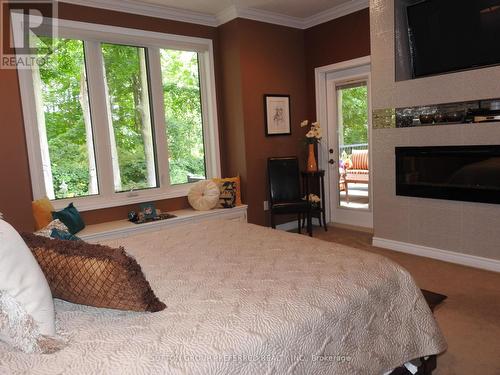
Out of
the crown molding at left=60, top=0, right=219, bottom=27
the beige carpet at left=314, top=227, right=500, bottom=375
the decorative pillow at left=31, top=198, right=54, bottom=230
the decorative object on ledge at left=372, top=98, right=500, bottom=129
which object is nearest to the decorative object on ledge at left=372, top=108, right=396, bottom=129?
the decorative object on ledge at left=372, top=98, right=500, bottom=129

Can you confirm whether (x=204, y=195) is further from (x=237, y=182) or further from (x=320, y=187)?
(x=320, y=187)

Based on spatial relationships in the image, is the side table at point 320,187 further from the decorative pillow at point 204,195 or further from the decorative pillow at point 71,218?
the decorative pillow at point 71,218

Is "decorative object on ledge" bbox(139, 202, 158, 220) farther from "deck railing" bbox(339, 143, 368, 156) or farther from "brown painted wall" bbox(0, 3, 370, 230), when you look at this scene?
"deck railing" bbox(339, 143, 368, 156)

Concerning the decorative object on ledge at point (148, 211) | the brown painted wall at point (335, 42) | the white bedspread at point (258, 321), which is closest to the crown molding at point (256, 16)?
the brown painted wall at point (335, 42)

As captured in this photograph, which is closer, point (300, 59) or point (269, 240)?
point (269, 240)

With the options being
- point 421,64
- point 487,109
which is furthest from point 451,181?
point 421,64

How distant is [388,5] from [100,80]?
305 cm

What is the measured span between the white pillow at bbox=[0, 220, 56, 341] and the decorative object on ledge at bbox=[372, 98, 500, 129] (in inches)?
134

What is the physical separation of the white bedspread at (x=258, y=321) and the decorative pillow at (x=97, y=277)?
0.21 feet

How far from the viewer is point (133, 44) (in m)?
4.18

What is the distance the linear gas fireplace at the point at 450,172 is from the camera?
3.16 metres

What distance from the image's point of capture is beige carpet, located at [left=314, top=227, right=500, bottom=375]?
2.01 metres

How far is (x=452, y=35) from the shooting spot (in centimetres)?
327

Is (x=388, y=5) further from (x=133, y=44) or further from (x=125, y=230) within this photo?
(x=125, y=230)
